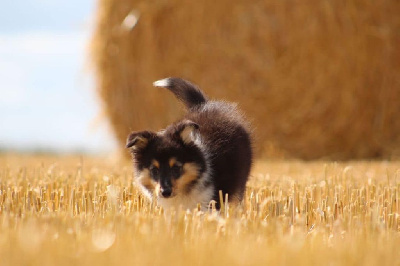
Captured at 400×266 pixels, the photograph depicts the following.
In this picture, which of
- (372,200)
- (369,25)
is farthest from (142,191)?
(369,25)

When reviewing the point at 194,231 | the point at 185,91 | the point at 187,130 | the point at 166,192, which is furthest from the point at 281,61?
the point at 194,231

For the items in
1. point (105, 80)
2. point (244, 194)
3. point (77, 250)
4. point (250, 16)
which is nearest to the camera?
point (77, 250)

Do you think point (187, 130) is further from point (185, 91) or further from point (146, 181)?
point (185, 91)

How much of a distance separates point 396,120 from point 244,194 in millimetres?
5005

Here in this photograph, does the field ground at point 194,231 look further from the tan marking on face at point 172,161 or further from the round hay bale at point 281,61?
the round hay bale at point 281,61

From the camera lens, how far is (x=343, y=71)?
9023mm

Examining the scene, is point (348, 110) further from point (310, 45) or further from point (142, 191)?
point (142, 191)

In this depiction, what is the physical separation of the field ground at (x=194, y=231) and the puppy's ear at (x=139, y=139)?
31cm

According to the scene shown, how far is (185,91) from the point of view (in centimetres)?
508

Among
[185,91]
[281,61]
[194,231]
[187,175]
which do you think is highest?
[281,61]

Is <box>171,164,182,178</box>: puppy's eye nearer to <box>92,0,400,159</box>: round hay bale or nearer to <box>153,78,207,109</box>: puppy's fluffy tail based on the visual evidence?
<box>153,78,207,109</box>: puppy's fluffy tail

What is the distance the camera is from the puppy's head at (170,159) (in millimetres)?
4125

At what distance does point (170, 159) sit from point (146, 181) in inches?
9.5

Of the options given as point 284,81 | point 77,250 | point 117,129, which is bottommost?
point 77,250
